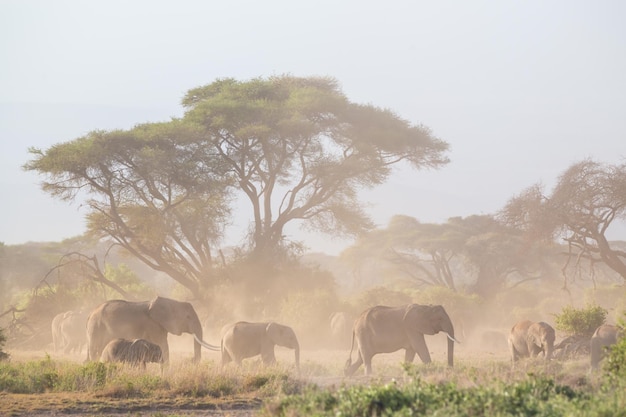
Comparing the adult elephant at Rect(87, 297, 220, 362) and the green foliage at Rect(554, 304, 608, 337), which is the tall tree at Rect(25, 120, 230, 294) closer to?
the adult elephant at Rect(87, 297, 220, 362)

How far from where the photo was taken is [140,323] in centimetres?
2273

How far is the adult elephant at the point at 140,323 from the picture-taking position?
2266 cm

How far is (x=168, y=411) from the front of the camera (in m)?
13.9

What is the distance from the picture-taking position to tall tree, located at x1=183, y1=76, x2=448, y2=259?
39062 mm

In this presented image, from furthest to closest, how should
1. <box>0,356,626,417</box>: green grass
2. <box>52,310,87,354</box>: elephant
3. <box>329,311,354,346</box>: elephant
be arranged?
1. <box>329,311,354,346</box>: elephant
2. <box>52,310,87,354</box>: elephant
3. <box>0,356,626,417</box>: green grass

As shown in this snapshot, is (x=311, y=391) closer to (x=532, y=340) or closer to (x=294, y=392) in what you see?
(x=294, y=392)

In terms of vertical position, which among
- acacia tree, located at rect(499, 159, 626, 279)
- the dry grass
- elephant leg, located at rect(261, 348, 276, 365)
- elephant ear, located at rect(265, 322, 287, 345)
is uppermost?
acacia tree, located at rect(499, 159, 626, 279)

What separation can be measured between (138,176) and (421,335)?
18411 millimetres

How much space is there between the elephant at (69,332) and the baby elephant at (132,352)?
15.2m

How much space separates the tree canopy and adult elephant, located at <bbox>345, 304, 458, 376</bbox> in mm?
15159

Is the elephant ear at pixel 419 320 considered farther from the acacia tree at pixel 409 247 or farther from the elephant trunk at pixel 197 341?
the acacia tree at pixel 409 247

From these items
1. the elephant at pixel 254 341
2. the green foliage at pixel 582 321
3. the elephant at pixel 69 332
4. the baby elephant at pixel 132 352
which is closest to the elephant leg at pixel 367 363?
the elephant at pixel 254 341

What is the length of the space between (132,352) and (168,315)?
13.6ft

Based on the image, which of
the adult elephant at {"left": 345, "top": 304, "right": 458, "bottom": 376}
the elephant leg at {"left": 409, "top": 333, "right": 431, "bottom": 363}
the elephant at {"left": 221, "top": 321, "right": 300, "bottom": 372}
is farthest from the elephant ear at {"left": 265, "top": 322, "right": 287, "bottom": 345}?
the elephant leg at {"left": 409, "top": 333, "right": 431, "bottom": 363}
